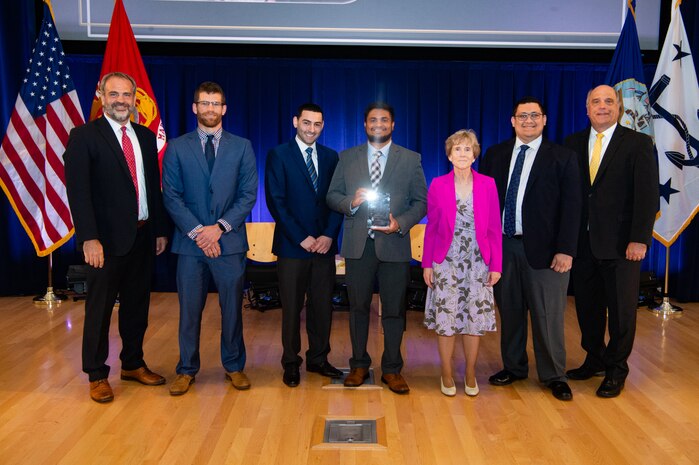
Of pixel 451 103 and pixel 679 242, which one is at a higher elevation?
pixel 451 103

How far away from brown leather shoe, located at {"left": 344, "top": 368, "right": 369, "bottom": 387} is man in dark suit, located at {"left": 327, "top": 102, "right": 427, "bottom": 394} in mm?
187

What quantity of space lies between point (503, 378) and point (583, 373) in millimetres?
544

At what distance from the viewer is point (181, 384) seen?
11.7 feet

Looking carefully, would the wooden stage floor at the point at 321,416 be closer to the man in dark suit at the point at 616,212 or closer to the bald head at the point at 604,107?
the man in dark suit at the point at 616,212

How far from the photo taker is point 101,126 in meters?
→ 3.40

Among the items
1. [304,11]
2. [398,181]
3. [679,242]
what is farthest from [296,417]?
[679,242]

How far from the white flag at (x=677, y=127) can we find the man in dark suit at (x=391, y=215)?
337 centimetres

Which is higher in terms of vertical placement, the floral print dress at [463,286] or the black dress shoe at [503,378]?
the floral print dress at [463,286]

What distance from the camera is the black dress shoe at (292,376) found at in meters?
3.70

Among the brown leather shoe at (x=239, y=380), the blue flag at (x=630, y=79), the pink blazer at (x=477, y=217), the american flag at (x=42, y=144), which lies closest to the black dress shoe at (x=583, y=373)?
the pink blazer at (x=477, y=217)

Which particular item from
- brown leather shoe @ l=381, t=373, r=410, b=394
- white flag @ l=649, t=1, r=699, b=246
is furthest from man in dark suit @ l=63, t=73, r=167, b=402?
white flag @ l=649, t=1, r=699, b=246

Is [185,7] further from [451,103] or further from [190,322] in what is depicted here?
[190,322]

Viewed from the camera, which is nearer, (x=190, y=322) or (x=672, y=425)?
(x=672, y=425)

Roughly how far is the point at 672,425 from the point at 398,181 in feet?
6.21
